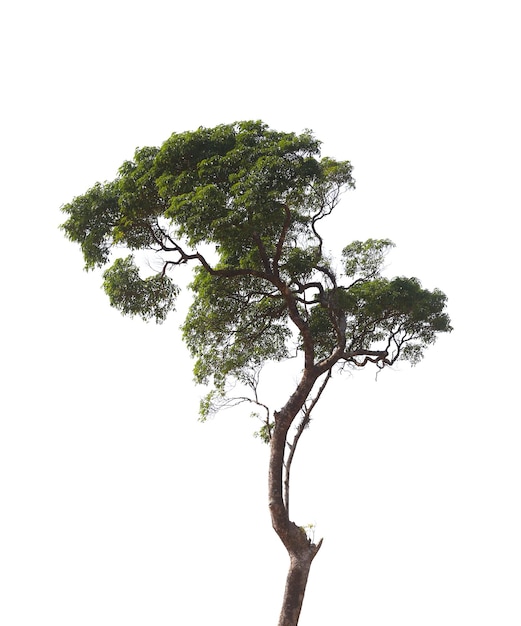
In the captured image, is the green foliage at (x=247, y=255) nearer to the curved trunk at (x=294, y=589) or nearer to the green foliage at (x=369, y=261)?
the green foliage at (x=369, y=261)

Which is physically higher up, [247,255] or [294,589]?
[247,255]

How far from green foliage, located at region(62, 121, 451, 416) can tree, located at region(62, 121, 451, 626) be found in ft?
0.06

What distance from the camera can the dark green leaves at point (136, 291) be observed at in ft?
36.3

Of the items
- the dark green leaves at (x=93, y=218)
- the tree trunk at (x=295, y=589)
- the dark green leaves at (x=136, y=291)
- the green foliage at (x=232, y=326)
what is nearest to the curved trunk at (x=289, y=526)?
the tree trunk at (x=295, y=589)

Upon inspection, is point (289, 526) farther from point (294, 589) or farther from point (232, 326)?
point (232, 326)

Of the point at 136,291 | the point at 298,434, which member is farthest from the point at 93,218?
the point at 298,434

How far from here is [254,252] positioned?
11.1m

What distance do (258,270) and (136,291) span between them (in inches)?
65.1

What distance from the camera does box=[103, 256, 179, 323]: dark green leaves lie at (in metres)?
11.1

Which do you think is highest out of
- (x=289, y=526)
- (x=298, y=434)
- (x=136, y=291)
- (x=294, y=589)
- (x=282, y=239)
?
(x=282, y=239)

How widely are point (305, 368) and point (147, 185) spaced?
323 centimetres

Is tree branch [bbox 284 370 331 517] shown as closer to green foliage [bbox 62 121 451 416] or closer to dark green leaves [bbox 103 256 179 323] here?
green foliage [bbox 62 121 451 416]

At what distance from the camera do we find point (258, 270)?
11.2 meters

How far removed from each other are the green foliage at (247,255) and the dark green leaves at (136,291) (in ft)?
0.05
